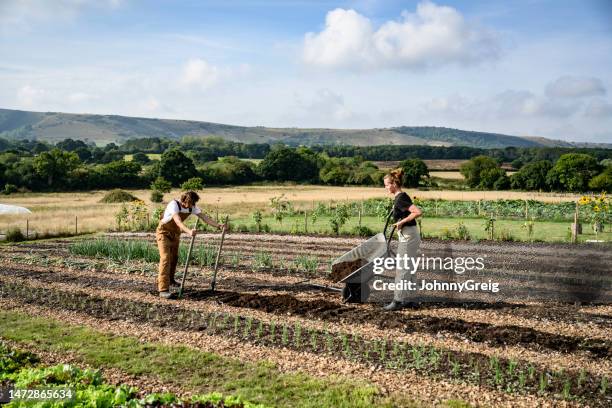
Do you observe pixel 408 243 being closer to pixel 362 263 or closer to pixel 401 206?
pixel 401 206

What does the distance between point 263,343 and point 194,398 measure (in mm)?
2671

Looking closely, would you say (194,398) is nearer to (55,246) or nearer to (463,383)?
(463,383)

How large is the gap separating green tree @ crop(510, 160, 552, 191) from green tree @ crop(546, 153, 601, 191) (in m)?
0.79

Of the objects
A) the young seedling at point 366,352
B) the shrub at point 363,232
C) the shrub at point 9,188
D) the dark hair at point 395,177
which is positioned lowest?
the shrub at point 9,188

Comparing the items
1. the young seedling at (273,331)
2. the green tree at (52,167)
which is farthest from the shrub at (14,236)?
the green tree at (52,167)

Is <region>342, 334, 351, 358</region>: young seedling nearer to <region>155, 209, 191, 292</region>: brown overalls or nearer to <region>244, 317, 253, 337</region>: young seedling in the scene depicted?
<region>244, 317, 253, 337</region>: young seedling

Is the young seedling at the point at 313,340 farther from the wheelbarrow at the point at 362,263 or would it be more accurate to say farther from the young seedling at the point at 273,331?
the wheelbarrow at the point at 362,263

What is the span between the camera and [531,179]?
6350cm

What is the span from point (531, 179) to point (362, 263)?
59.6m

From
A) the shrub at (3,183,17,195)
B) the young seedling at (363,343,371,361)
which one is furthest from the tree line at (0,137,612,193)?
the young seedling at (363,343,371,361)

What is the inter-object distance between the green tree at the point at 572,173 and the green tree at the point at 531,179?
0.79m

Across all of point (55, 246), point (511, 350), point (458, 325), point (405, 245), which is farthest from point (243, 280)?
point (55, 246)

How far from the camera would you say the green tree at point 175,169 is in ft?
217

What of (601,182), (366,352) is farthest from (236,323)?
(601,182)
